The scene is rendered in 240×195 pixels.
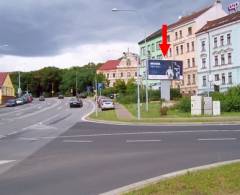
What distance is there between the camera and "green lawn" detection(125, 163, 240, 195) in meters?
7.83

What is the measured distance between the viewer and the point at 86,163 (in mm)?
13359

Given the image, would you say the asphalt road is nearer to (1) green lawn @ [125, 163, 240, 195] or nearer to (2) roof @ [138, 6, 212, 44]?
(1) green lawn @ [125, 163, 240, 195]

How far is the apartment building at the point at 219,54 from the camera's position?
7640 cm

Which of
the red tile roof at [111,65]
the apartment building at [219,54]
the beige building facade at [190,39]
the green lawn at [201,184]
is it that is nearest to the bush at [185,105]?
the apartment building at [219,54]

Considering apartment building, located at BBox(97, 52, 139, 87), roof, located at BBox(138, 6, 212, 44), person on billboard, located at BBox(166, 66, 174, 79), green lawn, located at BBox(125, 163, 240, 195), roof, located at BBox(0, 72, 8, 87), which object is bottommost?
green lawn, located at BBox(125, 163, 240, 195)

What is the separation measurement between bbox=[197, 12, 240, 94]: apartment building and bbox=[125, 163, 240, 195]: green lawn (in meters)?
63.9

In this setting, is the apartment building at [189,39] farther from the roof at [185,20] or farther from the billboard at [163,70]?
the billboard at [163,70]

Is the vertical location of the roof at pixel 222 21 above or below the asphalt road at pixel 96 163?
above

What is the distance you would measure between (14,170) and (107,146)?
20.3ft

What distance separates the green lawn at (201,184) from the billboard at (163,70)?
165 feet

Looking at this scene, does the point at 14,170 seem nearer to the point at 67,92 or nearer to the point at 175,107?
the point at 175,107

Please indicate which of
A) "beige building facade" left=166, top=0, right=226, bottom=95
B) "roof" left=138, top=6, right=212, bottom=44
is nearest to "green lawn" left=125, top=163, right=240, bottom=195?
"beige building facade" left=166, top=0, right=226, bottom=95

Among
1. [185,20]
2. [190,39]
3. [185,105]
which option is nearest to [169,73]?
[185,105]

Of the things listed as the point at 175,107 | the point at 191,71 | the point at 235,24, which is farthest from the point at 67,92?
the point at 175,107
